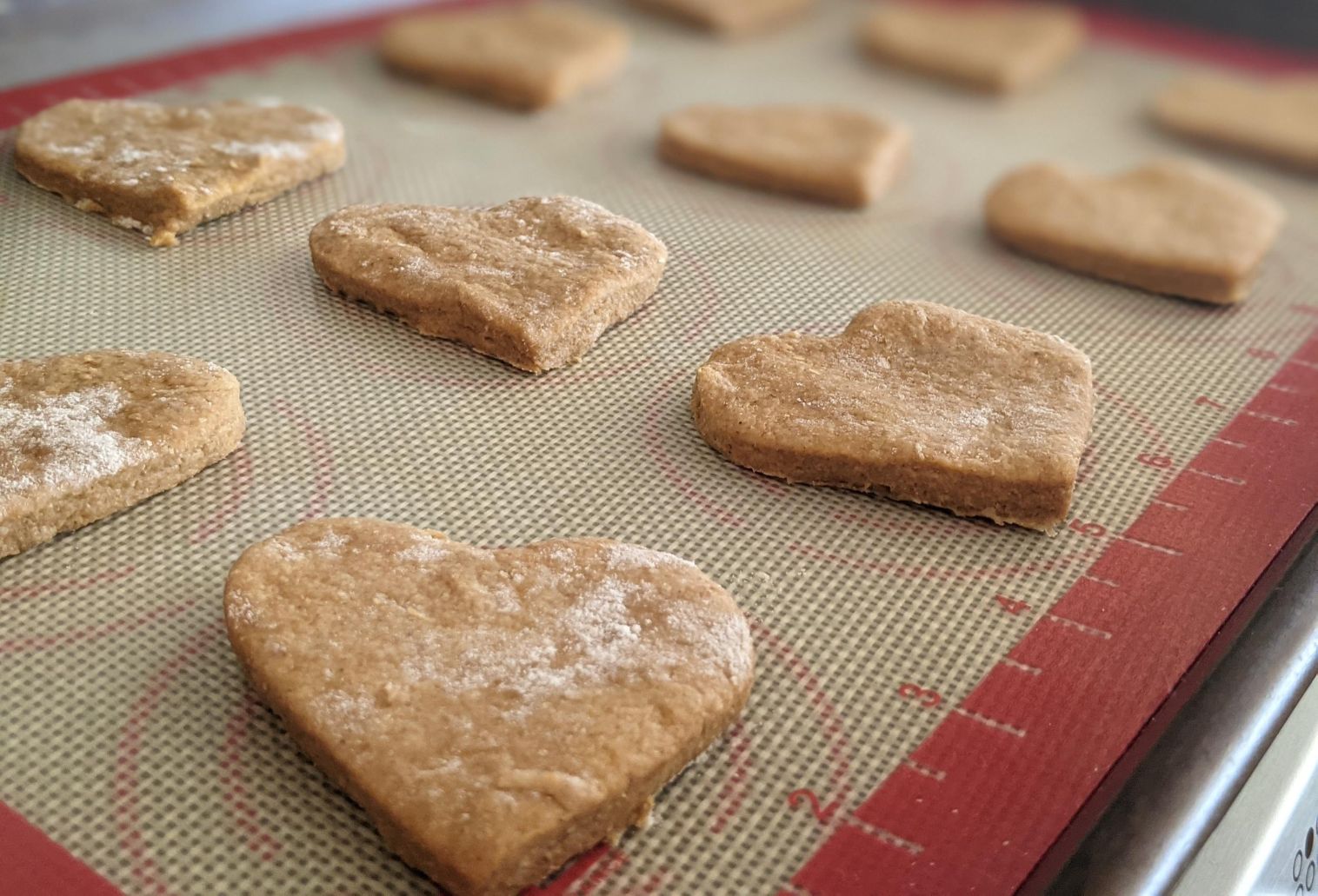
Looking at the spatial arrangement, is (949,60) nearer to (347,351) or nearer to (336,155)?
(336,155)

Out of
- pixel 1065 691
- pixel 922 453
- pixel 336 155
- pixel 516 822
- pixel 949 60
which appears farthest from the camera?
pixel 949 60

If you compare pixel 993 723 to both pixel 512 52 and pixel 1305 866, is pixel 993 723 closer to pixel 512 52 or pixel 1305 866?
pixel 1305 866

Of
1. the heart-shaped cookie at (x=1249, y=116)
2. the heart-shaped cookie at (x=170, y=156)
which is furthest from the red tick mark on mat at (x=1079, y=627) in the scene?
the heart-shaped cookie at (x=1249, y=116)

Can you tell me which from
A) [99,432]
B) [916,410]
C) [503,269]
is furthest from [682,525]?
[99,432]

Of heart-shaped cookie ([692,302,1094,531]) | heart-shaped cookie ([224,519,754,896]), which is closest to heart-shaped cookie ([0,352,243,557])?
heart-shaped cookie ([224,519,754,896])

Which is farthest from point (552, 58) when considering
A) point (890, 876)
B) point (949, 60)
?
point (890, 876)

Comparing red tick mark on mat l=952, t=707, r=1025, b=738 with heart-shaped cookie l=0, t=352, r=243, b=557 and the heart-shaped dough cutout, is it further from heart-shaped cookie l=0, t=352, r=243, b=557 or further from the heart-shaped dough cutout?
the heart-shaped dough cutout
